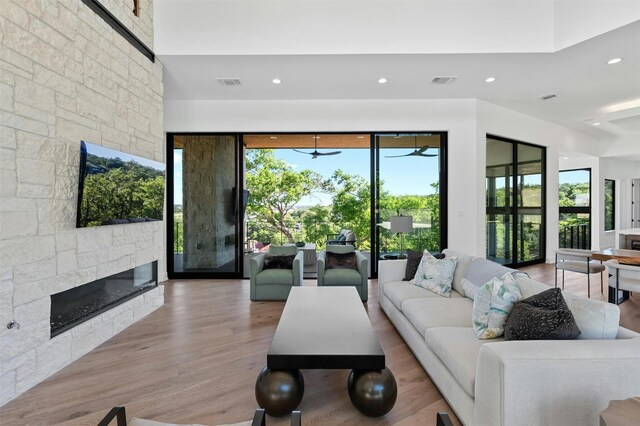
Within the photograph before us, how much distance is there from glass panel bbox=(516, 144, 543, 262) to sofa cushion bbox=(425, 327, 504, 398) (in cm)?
547

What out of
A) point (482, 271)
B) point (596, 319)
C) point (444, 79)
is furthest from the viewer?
point (444, 79)

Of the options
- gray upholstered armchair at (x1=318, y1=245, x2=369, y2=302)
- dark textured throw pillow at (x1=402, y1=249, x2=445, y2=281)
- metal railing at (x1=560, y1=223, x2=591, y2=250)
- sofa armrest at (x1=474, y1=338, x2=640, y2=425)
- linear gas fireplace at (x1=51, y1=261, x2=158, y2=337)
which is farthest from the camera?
metal railing at (x1=560, y1=223, x2=591, y2=250)

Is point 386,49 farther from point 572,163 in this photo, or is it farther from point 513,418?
point 572,163

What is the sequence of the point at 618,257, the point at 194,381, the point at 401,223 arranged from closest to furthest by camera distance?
the point at 194,381
the point at 618,257
the point at 401,223

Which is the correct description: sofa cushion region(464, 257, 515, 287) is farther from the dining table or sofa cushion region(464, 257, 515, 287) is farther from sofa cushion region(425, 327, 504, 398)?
the dining table

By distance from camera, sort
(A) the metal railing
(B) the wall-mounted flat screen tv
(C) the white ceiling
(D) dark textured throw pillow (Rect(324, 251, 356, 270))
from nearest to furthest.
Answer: (B) the wall-mounted flat screen tv, (C) the white ceiling, (D) dark textured throw pillow (Rect(324, 251, 356, 270)), (A) the metal railing

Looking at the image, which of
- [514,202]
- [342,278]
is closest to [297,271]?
[342,278]

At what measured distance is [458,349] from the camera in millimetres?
1944

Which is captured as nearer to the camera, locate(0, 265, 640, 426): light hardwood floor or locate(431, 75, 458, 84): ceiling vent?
locate(0, 265, 640, 426): light hardwood floor

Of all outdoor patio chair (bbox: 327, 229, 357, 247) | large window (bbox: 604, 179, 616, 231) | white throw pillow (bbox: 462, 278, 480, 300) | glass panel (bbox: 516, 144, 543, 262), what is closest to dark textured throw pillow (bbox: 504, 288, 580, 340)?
white throw pillow (bbox: 462, 278, 480, 300)

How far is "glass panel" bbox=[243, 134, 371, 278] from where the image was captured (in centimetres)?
698

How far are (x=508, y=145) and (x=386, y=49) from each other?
4.02m

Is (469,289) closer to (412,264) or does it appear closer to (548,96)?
(412,264)

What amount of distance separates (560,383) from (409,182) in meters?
4.52
